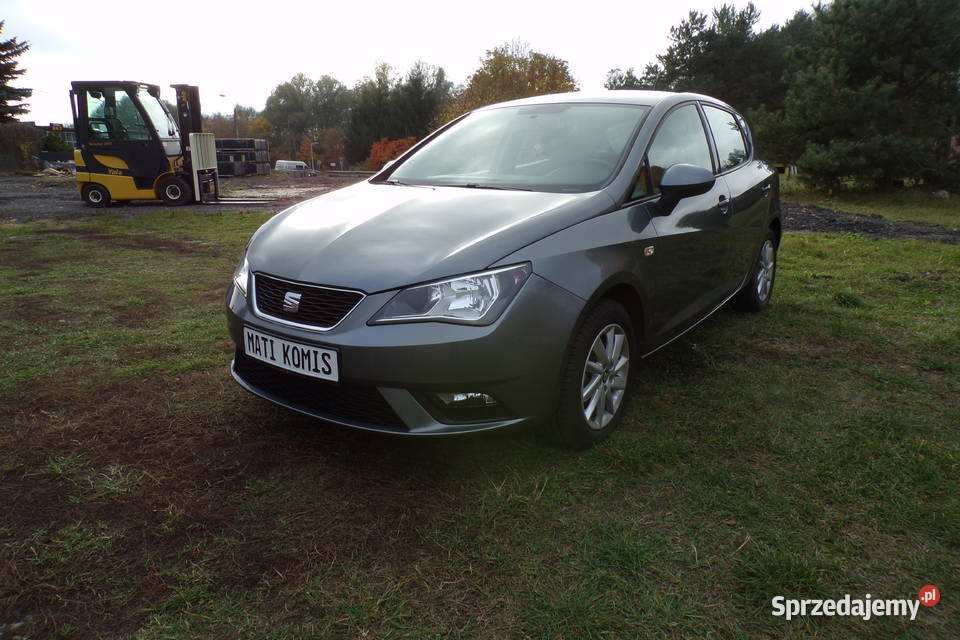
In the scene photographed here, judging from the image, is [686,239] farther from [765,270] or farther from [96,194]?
[96,194]

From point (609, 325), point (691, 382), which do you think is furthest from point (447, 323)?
point (691, 382)

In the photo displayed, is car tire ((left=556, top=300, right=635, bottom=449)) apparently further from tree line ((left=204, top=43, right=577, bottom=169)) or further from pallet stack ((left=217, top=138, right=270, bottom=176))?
tree line ((left=204, top=43, right=577, bottom=169))

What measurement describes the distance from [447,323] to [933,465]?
2.11 m

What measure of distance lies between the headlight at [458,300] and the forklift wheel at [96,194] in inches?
622

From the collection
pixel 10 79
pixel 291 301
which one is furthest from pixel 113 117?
pixel 10 79

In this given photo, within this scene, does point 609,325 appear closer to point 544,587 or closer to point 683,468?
point 683,468

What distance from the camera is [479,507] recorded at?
252 cm

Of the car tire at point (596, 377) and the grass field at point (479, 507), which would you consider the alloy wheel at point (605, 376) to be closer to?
the car tire at point (596, 377)

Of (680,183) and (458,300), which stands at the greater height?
(680,183)

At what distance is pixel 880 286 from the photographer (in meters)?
6.25

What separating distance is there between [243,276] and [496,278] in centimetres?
121

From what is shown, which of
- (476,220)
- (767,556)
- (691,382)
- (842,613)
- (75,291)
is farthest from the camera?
(75,291)

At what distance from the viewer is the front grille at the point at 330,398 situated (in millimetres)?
2479

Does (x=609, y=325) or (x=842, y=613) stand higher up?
(x=609, y=325)
